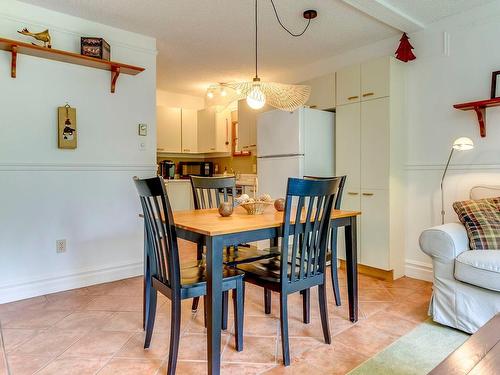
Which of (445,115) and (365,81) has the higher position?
(365,81)

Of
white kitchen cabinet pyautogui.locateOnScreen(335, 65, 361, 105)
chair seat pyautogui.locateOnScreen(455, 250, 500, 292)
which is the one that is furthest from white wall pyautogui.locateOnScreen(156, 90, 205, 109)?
chair seat pyautogui.locateOnScreen(455, 250, 500, 292)

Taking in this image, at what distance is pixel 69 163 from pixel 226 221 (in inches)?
71.3

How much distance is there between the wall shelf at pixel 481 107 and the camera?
263cm

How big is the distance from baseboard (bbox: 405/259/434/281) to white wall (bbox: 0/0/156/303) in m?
2.58

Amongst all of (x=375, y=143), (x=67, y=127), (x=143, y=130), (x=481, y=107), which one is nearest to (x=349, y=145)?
(x=375, y=143)

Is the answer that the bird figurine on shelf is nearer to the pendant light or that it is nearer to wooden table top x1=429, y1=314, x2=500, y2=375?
the pendant light

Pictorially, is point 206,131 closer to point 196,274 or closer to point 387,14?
point 387,14

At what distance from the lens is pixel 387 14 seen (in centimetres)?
282

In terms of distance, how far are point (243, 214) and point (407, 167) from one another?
6.40ft

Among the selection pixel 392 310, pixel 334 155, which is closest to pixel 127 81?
pixel 334 155

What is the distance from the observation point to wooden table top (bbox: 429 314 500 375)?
98 centimetres

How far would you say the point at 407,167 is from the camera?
329 centimetres

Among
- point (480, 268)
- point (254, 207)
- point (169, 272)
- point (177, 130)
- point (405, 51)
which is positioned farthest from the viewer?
point (177, 130)

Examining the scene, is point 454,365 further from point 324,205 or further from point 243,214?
point 243,214
